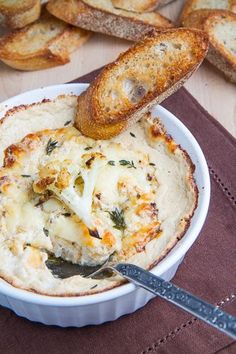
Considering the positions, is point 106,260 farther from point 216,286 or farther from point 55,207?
point 216,286

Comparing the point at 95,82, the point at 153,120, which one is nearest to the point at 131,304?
the point at 153,120

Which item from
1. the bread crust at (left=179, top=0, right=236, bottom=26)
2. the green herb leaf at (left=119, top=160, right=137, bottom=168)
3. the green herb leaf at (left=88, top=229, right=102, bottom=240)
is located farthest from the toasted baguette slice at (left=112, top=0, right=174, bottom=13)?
the green herb leaf at (left=88, top=229, right=102, bottom=240)

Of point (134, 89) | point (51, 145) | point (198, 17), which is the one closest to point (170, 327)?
point (51, 145)

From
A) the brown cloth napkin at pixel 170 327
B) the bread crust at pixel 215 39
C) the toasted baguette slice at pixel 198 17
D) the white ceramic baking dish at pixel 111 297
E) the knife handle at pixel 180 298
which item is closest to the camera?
the knife handle at pixel 180 298

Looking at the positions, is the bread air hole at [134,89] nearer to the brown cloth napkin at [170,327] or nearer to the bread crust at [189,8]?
the brown cloth napkin at [170,327]

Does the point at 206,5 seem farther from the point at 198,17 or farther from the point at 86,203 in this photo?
the point at 86,203

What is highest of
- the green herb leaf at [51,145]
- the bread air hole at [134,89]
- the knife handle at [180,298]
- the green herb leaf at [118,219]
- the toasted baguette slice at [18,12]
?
the bread air hole at [134,89]

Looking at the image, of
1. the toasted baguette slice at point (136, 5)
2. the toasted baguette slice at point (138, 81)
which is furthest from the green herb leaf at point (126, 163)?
the toasted baguette slice at point (136, 5)
